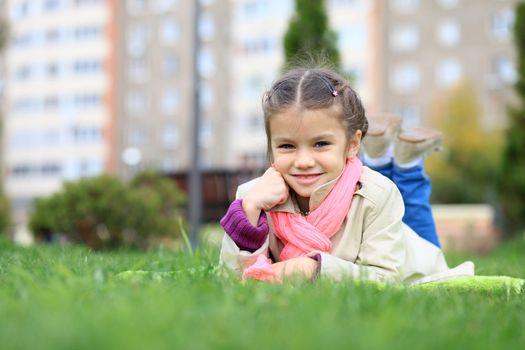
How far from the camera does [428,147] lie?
4863mm

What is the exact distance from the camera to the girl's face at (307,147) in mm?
3406

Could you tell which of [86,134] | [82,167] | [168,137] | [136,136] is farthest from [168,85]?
[82,167]

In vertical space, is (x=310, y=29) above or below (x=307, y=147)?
above

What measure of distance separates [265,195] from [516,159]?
12.8m

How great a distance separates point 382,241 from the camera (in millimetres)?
3412

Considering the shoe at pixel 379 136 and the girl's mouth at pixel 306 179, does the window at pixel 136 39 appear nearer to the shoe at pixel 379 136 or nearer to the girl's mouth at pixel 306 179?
the shoe at pixel 379 136

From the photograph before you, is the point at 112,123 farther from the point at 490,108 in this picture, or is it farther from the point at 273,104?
the point at 273,104

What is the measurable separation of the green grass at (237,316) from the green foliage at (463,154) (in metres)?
35.0

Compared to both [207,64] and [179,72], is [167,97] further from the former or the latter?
[207,64]

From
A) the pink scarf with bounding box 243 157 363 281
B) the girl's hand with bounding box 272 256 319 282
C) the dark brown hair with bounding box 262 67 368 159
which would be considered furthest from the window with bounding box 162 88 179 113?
the girl's hand with bounding box 272 256 319 282

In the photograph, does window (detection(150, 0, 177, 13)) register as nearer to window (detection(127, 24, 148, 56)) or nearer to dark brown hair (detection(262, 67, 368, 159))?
window (detection(127, 24, 148, 56))

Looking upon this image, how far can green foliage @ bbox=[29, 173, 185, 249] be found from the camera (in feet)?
31.6

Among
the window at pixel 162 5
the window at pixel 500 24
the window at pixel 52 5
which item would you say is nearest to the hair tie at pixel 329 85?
the window at pixel 500 24

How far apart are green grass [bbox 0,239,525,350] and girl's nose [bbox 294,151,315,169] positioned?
0.81 meters
